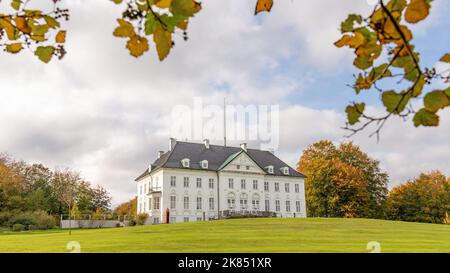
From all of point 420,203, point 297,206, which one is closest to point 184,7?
point 297,206

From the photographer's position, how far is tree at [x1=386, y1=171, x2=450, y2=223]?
53.1 m

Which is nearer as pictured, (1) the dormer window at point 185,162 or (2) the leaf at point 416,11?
(2) the leaf at point 416,11

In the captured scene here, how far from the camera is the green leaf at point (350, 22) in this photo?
1.54 meters

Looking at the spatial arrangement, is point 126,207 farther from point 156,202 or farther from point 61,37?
point 61,37

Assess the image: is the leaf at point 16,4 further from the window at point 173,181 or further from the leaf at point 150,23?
the window at point 173,181

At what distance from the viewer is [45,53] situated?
1865mm

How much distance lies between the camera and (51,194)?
182 feet

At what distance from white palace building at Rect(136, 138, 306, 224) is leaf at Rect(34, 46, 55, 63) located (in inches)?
1808

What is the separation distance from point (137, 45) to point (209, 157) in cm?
5221

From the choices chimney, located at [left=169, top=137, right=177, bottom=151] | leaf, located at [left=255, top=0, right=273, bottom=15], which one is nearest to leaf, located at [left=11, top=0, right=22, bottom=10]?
leaf, located at [left=255, top=0, right=273, bottom=15]

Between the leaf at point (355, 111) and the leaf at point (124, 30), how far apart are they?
96cm

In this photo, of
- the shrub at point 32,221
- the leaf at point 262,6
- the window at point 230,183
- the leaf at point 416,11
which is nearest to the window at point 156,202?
the window at point 230,183
